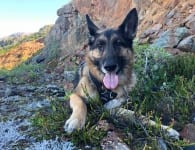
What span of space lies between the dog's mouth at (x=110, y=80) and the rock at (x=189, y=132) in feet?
3.62

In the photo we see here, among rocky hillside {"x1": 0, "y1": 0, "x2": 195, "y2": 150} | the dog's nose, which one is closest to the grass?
rocky hillside {"x1": 0, "y1": 0, "x2": 195, "y2": 150}

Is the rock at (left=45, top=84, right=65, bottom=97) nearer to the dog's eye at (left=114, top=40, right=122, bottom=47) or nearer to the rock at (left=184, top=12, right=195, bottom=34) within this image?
the dog's eye at (left=114, top=40, right=122, bottom=47)

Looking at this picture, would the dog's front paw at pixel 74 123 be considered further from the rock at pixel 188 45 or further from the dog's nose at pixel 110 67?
the rock at pixel 188 45

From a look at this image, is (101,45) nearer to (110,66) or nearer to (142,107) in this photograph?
(110,66)

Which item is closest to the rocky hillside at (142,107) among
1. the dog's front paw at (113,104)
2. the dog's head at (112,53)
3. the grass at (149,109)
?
the grass at (149,109)

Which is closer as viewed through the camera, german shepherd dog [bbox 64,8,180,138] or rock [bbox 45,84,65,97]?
german shepherd dog [bbox 64,8,180,138]

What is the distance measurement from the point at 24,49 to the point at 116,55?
17.1m

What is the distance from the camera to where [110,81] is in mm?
5348

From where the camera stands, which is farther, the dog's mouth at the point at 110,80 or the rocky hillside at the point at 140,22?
the rocky hillside at the point at 140,22

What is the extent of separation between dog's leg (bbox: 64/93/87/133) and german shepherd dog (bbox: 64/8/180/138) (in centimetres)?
12

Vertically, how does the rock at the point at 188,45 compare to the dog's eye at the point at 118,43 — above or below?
below

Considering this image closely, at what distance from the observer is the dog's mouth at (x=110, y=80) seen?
533 centimetres

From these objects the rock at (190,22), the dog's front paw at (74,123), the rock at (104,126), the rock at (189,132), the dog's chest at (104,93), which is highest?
the rock at (190,22)

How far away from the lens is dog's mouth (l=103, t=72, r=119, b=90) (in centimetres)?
533
